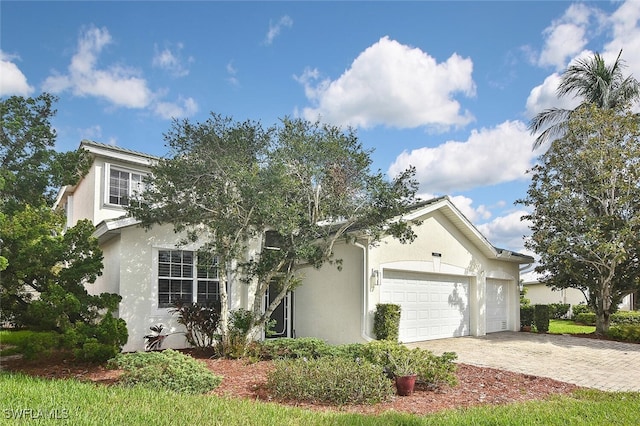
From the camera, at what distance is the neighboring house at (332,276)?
39.5 ft

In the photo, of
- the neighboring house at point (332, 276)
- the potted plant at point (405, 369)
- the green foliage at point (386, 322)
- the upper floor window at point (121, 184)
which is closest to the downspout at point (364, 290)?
the neighboring house at point (332, 276)

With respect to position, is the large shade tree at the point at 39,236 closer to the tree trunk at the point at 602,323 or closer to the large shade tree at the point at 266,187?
the large shade tree at the point at 266,187

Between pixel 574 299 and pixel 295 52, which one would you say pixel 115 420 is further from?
pixel 574 299

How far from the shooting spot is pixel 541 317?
19.4 meters

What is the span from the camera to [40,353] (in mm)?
9688

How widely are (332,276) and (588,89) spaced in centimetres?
1480

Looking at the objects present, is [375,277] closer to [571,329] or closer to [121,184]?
[121,184]

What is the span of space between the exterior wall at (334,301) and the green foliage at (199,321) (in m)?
3.56

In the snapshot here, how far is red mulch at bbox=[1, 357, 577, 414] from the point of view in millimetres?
7164

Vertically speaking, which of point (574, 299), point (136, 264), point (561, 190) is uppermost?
point (561, 190)

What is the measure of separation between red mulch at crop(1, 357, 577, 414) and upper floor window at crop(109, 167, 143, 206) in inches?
227

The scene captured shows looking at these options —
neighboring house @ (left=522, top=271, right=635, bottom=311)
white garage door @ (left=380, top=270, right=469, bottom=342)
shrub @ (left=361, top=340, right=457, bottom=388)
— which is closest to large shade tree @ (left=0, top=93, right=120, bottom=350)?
shrub @ (left=361, top=340, right=457, bottom=388)

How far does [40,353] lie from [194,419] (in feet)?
19.6

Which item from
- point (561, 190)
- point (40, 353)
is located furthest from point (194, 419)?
point (561, 190)
